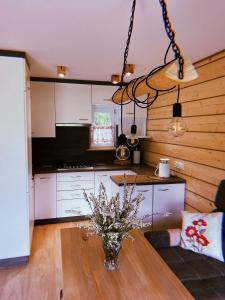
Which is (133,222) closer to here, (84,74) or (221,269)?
(221,269)

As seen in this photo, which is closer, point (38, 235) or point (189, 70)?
point (189, 70)

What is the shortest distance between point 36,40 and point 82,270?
1.91m

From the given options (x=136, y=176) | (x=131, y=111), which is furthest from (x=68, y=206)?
(x=131, y=111)

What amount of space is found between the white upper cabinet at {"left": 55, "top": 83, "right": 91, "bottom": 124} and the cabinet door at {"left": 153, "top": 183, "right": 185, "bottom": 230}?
1.71 m

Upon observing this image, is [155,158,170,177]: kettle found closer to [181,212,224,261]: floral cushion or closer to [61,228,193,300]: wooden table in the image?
[181,212,224,261]: floral cushion

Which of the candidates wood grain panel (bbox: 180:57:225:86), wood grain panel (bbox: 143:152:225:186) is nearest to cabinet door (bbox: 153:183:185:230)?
wood grain panel (bbox: 143:152:225:186)

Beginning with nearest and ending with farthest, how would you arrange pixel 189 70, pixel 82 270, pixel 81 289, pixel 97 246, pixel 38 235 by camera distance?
pixel 189 70
pixel 81 289
pixel 82 270
pixel 97 246
pixel 38 235

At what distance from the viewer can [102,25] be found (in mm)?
1718

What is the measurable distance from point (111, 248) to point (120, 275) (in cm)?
17

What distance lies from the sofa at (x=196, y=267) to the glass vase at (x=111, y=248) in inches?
24.3

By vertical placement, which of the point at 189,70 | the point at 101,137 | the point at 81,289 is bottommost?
the point at 81,289

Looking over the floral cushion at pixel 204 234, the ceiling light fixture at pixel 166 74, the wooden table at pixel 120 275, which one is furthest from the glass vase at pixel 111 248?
the floral cushion at pixel 204 234

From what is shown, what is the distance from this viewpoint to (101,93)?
3.77m

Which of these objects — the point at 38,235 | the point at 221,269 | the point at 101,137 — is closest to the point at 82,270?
the point at 221,269
